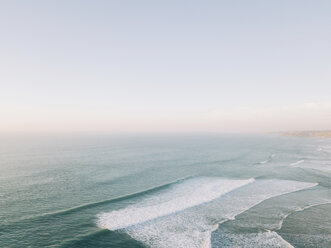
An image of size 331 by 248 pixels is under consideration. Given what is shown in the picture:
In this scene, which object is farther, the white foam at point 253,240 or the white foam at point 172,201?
the white foam at point 172,201

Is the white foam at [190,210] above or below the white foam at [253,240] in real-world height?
below

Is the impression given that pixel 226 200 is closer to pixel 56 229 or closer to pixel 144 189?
pixel 144 189

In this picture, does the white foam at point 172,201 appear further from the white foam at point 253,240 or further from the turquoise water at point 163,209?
the white foam at point 253,240

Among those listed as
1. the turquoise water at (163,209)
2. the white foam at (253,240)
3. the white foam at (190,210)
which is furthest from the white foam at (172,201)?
the white foam at (253,240)

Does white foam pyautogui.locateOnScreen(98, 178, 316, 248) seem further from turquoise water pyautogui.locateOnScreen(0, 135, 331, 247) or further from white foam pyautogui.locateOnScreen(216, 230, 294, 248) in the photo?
white foam pyautogui.locateOnScreen(216, 230, 294, 248)

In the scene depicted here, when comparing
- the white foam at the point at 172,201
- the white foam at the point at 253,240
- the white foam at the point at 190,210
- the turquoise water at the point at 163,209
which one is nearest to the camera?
the white foam at the point at 253,240

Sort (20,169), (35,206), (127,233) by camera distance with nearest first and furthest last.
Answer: (127,233)
(35,206)
(20,169)

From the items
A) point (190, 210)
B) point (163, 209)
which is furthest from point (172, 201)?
point (190, 210)

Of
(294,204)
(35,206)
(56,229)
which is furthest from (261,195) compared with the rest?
(35,206)
